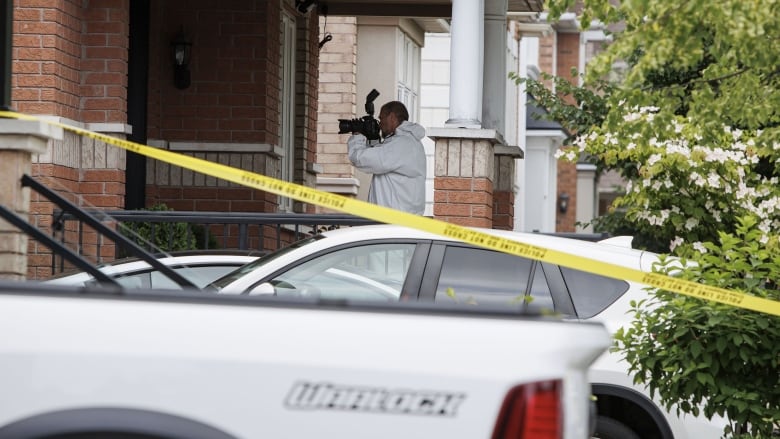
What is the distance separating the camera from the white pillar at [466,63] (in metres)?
13.4

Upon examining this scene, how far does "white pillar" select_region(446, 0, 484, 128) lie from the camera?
1339 cm

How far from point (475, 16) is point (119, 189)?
11.3 feet

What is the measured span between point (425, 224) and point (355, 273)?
204cm

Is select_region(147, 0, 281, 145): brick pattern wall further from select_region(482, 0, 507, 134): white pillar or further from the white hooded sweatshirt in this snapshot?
the white hooded sweatshirt

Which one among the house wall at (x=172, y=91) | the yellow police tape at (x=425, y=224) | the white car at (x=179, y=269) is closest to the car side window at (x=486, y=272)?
the yellow police tape at (x=425, y=224)

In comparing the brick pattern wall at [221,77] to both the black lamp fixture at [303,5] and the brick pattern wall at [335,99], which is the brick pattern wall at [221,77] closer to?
the black lamp fixture at [303,5]

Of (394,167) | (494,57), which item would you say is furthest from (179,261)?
(494,57)

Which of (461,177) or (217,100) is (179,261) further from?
(217,100)

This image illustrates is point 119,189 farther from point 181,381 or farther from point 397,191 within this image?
point 181,381

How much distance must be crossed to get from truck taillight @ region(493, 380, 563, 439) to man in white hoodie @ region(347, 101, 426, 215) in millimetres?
9172

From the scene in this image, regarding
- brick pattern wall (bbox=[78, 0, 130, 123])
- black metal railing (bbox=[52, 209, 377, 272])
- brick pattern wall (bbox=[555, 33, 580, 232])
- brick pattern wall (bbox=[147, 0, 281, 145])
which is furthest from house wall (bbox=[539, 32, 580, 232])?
brick pattern wall (bbox=[78, 0, 130, 123])

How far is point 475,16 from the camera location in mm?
13414

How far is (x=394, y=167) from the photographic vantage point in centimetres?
1312

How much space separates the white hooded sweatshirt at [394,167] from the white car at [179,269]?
10.7ft
